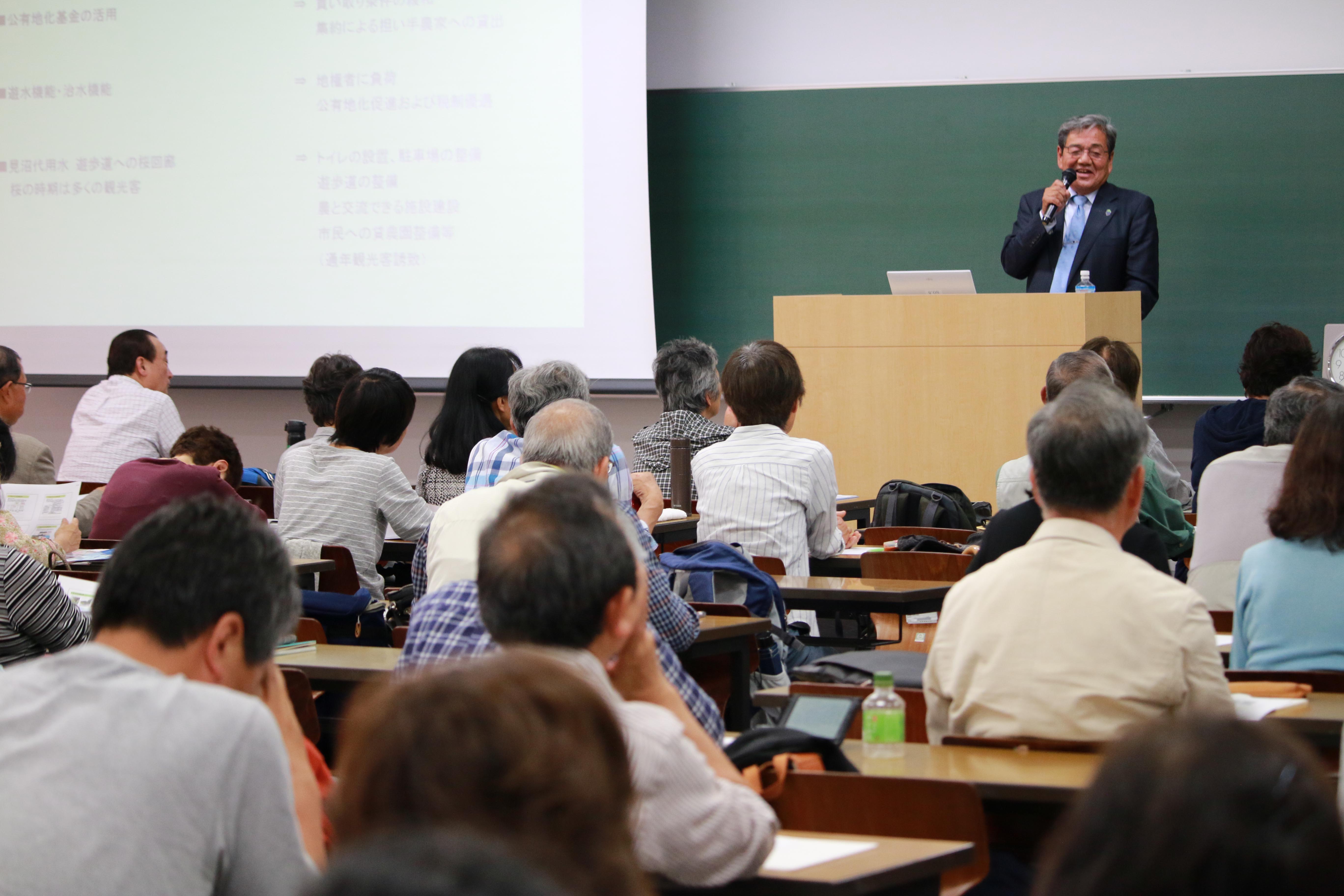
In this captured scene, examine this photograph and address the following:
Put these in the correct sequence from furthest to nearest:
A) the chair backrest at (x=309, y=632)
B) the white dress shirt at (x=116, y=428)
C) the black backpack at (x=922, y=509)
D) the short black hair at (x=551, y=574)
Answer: the white dress shirt at (x=116, y=428)
the black backpack at (x=922, y=509)
the chair backrest at (x=309, y=632)
the short black hair at (x=551, y=574)

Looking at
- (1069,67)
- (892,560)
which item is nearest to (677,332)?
(1069,67)

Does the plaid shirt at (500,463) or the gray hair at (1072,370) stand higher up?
the gray hair at (1072,370)

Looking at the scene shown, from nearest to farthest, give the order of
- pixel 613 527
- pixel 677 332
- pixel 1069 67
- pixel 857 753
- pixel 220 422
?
1. pixel 613 527
2. pixel 857 753
3. pixel 1069 67
4. pixel 677 332
5. pixel 220 422

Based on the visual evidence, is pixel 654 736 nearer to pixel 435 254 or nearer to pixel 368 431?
pixel 368 431

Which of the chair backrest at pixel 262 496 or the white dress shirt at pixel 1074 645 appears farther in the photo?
the chair backrest at pixel 262 496

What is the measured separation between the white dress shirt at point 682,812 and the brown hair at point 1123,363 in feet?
10.9

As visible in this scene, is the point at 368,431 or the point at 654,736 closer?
the point at 654,736

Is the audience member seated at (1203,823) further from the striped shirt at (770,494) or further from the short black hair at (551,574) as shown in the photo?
the striped shirt at (770,494)

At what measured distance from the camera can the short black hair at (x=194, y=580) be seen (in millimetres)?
1599

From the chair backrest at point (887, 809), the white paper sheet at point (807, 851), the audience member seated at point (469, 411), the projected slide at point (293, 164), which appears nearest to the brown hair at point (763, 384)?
the audience member seated at point (469, 411)

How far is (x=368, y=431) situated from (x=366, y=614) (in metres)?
0.65

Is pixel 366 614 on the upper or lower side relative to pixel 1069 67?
lower

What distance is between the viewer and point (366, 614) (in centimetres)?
464

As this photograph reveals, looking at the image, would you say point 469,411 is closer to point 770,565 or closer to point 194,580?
point 770,565
